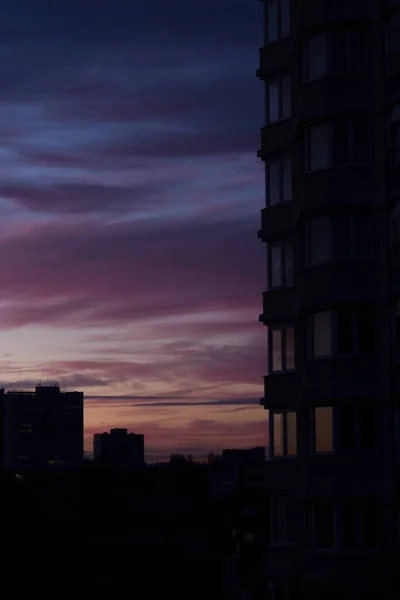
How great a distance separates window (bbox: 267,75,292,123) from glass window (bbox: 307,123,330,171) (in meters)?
2.52

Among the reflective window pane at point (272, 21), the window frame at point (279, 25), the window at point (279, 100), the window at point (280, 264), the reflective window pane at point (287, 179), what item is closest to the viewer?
the window at point (280, 264)

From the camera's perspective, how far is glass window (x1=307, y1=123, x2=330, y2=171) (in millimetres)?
55531

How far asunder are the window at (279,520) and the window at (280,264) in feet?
28.3

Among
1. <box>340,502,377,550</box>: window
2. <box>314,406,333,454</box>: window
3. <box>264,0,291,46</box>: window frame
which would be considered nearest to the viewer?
<box>340,502,377,550</box>: window

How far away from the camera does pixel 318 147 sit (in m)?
56.0

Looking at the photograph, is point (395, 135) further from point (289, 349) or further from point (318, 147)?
point (289, 349)

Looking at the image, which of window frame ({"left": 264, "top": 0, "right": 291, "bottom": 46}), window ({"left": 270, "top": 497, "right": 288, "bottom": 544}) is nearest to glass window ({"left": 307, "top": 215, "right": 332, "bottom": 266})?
window frame ({"left": 264, "top": 0, "right": 291, "bottom": 46})

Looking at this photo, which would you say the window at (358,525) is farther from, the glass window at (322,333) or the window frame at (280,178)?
the window frame at (280,178)

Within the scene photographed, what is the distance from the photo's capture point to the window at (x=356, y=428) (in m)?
53.5

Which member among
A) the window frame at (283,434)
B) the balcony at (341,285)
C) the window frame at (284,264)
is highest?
the window frame at (284,264)

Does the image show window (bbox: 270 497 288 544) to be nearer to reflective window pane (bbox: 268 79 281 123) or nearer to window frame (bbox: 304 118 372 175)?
window frame (bbox: 304 118 372 175)

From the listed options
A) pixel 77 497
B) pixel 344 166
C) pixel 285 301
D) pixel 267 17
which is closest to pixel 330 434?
pixel 285 301

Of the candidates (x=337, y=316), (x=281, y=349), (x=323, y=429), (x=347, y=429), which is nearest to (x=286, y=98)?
(x=337, y=316)

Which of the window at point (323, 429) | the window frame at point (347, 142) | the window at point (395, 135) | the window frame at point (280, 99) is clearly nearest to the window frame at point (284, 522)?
the window at point (323, 429)
